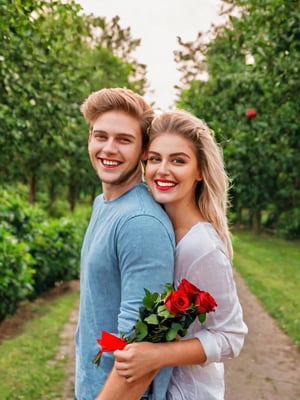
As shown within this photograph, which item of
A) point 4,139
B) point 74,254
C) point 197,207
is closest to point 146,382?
point 197,207

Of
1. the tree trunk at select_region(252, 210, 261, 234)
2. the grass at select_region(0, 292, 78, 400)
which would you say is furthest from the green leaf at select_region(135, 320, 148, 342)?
the tree trunk at select_region(252, 210, 261, 234)

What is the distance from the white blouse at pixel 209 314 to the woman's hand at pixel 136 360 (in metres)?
0.21

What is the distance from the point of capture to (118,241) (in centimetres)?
187

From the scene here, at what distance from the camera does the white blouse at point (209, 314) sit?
1.88m

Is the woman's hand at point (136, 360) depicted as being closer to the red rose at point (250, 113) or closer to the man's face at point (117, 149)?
the man's face at point (117, 149)

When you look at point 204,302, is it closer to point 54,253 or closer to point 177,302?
point 177,302

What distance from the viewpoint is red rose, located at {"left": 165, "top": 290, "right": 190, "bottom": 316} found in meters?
1.69

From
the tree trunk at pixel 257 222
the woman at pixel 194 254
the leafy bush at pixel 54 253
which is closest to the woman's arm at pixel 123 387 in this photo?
the woman at pixel 194 254

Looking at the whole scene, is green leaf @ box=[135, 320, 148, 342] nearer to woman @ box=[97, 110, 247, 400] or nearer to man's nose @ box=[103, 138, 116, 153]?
woman @ box=[97, 110, 247, 400]

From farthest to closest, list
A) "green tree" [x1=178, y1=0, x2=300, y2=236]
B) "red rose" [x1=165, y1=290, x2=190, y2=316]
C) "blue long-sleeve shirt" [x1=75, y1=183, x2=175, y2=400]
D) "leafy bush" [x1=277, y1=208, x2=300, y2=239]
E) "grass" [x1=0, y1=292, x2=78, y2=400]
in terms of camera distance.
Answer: "leafy bush" [x1=277, y1=208, x2=300, y2=239] → "green tree" [x1=178, y1=0, x2=300, y2=236] → "grass" [x1=0, y1=292, x2=78, y2=400] → "blue long-sleeve shirt" [x1=75, y1=183, x2=175, y2=400] → "red rose" [x1=165, y1=290, x2=190, y2=316]

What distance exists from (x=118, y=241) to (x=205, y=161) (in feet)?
1.57

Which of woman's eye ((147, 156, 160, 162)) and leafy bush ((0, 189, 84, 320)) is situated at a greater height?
woman's eye ((147, 156, 160, 162))

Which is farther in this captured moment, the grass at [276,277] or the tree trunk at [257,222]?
the tree trunk at [257,222]

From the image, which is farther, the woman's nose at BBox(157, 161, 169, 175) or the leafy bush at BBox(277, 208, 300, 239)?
the leafy bush at BBox(277, 208, 300, 239)
